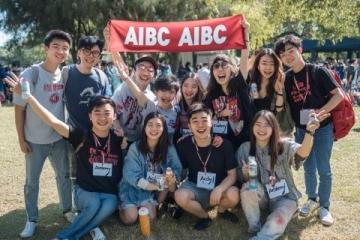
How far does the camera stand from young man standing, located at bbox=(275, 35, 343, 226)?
14.9 ft

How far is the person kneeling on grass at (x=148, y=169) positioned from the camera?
4.41 meters

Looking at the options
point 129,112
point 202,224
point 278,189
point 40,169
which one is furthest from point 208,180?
point 40,169

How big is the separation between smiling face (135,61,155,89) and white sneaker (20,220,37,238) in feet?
5.94

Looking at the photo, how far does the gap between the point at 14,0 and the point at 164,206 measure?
67.2 ft

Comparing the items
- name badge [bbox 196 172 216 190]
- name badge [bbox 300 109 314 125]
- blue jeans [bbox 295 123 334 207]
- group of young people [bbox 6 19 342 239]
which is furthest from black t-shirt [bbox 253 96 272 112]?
name badge [bbox 196 172 216 190]

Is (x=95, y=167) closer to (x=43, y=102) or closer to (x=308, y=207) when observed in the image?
(x=43, y=102)

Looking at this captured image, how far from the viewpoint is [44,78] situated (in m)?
4.34

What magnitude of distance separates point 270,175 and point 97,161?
1.72 meters

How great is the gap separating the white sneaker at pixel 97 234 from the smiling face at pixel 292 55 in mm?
2541

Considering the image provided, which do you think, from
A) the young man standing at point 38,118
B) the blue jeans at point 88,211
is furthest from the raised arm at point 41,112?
the blue jeans at point 88,211

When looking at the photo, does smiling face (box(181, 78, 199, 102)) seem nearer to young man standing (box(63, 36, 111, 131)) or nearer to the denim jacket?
the denim jacket

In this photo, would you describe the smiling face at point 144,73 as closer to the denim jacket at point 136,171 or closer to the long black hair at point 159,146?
the long black hair at point 159,146

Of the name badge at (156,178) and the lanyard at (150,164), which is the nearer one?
the name badge at (156,178)

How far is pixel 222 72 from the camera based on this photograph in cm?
459
